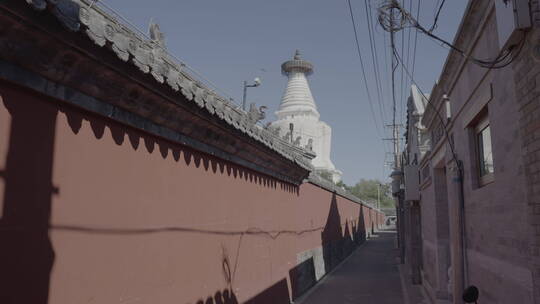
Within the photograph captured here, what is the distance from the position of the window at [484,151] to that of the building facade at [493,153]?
0.01 meters

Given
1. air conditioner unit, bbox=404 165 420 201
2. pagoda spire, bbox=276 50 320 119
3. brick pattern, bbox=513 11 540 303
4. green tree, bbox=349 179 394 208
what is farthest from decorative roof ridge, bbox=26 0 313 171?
green tree, bbox=349 179 394 208

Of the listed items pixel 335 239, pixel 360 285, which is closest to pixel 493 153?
pixel 360 285

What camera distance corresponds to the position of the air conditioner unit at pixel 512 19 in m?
3.11

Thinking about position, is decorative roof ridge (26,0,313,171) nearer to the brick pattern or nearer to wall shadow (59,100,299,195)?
wall shadow (59,100,299,195)

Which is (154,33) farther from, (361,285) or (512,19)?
(361,285)

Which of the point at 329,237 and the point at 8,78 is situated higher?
the point at 8,78

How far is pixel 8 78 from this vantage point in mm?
2951

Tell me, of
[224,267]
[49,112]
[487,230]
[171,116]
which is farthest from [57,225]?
[487,230]

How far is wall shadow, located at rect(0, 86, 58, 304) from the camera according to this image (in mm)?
2971

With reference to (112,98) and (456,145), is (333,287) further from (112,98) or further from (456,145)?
(112,98)

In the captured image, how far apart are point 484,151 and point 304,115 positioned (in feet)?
112

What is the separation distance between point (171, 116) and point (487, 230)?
380cm

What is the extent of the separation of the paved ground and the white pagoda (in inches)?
721

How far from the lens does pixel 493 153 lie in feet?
14.7
